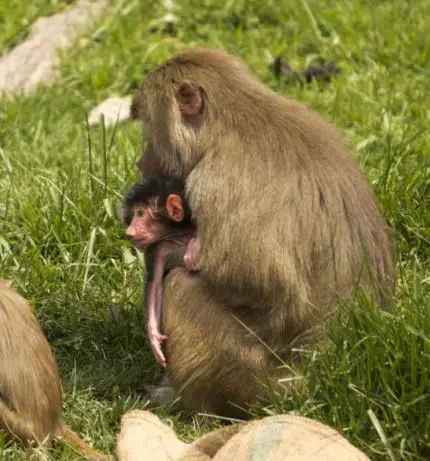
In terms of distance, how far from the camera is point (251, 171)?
5.21m

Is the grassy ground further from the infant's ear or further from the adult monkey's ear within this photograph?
the adult monkey's ear

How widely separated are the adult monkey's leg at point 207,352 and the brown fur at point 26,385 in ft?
1.81

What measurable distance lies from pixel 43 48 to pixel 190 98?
4.41 meters

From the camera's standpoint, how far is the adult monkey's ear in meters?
5.47

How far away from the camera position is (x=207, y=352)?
209 inches

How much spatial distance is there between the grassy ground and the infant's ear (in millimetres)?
761

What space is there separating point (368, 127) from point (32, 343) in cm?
324

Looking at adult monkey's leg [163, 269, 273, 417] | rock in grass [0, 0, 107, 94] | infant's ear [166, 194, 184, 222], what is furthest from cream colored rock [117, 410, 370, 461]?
rock in grass [0, 0, 107, 94]

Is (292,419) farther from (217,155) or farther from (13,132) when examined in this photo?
(13,132)

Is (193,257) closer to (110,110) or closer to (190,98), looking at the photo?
(190,98)

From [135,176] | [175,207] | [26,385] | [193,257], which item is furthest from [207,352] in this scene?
[135,176]

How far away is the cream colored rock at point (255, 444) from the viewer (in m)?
4.16

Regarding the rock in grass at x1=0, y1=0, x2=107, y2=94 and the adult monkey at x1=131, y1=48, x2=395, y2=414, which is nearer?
the adult monkey at x1=131, y1=48, x2=395, y2=414

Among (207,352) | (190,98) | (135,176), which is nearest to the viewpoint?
(207,352)
